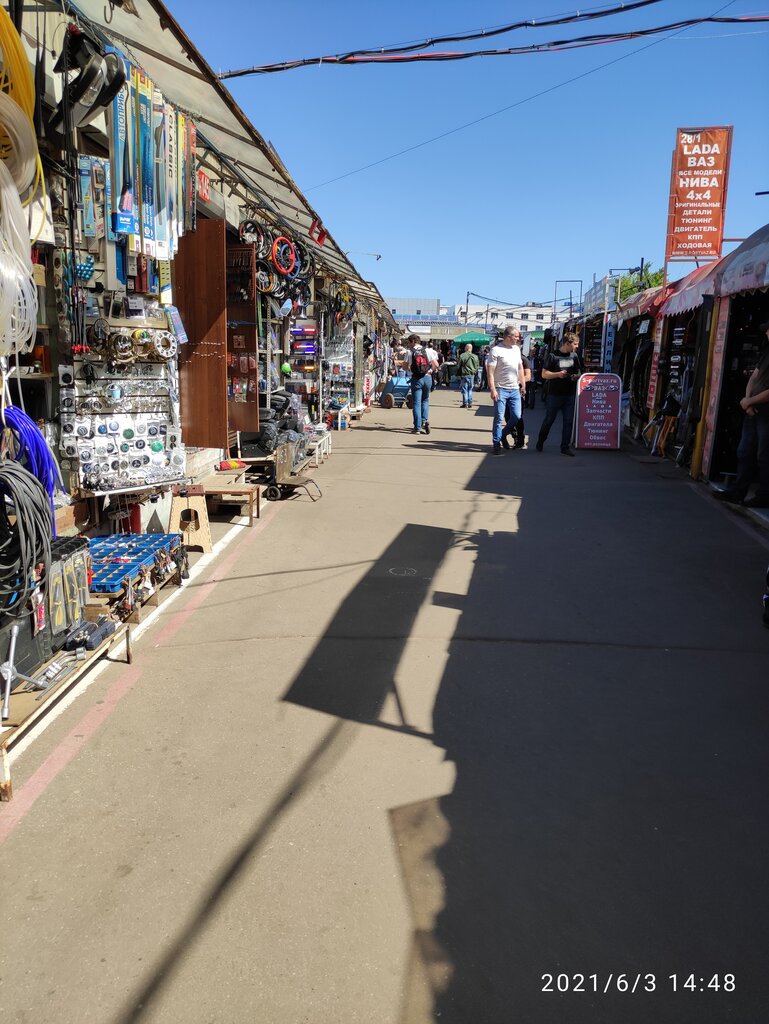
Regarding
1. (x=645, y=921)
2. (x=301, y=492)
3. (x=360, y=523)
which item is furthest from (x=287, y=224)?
(x=645, y=921)

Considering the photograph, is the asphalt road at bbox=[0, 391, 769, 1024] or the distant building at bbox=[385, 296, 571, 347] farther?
the distant building at bbox=[385, 296, 571, 347]

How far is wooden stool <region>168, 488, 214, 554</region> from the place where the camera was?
21.9 feet

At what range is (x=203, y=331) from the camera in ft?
24.4

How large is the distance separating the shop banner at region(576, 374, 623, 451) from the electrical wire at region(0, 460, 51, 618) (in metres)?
11.1

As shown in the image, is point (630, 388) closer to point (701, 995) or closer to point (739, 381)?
point (739, 381)

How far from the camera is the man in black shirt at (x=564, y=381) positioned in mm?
12469

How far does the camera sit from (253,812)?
10.1 ft

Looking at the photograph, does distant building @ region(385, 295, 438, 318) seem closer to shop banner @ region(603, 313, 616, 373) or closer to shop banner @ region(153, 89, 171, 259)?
shop banner @ region(603, 313, 616, 373)

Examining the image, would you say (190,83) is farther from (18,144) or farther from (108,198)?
(18,144)

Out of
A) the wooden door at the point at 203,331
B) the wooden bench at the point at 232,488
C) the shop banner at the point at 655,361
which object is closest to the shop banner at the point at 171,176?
the wooden door at the point at 203,331

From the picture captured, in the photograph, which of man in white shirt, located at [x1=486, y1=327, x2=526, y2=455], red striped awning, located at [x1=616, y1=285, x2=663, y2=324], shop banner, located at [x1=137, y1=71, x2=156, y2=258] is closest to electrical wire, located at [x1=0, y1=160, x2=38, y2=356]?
shop banner, located at [x1=137, y1=71, x2=156, y2=258]

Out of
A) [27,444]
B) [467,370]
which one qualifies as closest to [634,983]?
[27,444]

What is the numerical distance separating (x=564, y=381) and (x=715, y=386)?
10.6ft
